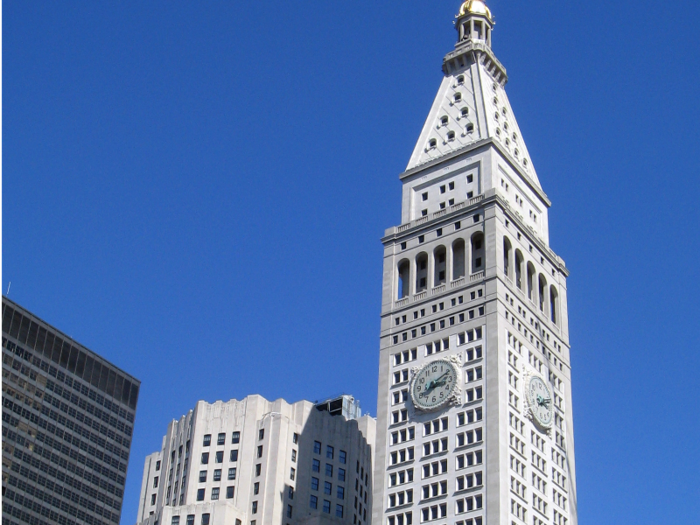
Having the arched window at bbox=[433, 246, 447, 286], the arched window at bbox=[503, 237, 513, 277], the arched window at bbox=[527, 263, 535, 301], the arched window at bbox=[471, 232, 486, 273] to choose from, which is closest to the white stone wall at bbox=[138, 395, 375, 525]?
the arched window at bbox=[433, 246, 447, 286]

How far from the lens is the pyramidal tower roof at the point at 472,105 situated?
164 meters

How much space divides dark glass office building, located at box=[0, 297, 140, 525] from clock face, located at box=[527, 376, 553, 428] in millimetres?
66439

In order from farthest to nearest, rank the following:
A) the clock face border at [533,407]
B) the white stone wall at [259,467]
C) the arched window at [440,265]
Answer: the white stone wall at [259,467], the arched window at [440,265], the clock face border at [533,407]

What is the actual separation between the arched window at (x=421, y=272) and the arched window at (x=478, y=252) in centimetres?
647

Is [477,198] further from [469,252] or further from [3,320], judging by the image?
[3,320]

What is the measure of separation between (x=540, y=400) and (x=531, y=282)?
1753 cm

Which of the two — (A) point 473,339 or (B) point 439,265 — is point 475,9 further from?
(A) point 473,339

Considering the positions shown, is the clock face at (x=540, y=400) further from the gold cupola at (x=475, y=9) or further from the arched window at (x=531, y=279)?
the gold cupola at (x=475, y=9)

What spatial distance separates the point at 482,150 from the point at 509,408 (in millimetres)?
36458

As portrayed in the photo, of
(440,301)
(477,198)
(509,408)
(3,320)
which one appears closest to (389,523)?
(509,408)

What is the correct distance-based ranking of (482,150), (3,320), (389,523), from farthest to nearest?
(3,320) < (482,150) < (389,523)

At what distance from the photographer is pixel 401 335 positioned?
149 meters

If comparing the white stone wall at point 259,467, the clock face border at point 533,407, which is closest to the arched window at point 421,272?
the clock face border at point 533,407

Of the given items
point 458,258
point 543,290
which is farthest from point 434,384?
point 543,290
